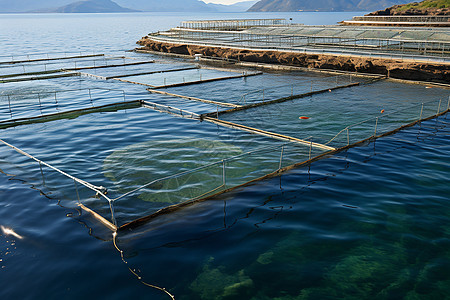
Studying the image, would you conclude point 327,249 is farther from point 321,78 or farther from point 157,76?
point 157,76

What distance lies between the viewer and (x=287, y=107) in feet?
105

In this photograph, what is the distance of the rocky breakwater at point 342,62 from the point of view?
39.2 meters

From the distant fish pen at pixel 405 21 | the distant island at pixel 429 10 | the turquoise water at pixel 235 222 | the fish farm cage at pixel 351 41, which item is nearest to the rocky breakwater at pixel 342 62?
the fish farm cage at pixel 351 41

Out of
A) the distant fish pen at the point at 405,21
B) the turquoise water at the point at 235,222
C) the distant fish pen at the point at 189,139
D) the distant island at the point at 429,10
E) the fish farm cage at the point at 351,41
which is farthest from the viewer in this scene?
the distant island at the point at 429,10

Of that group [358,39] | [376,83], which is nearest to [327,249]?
[376,83]

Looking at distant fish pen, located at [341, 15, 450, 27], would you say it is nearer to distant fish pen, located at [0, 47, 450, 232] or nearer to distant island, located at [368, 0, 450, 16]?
distant island, located at [368, 0, 450, 16]

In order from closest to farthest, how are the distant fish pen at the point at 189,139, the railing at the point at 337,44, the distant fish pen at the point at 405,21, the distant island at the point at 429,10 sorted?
1. the distant fish pen at the point at 189,139
2. the railing at the point at 337,44
3. the distant fish pen at the point at 405,21
4. the distant island at the point at 429,10

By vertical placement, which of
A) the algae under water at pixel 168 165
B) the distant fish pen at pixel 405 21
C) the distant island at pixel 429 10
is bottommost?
the algae under water at pixel 168 165

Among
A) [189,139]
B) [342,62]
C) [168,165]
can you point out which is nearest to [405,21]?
[342,62]

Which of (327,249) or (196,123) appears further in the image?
(196,123)

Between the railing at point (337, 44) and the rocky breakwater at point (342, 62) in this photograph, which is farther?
the railing at point (337, 44)

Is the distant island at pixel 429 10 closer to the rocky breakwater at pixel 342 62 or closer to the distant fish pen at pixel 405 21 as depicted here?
the distant fish pen at pixel 405 21

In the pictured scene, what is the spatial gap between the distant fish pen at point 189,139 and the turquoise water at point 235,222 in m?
0.17

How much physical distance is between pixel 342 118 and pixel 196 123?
10832 millimetres
